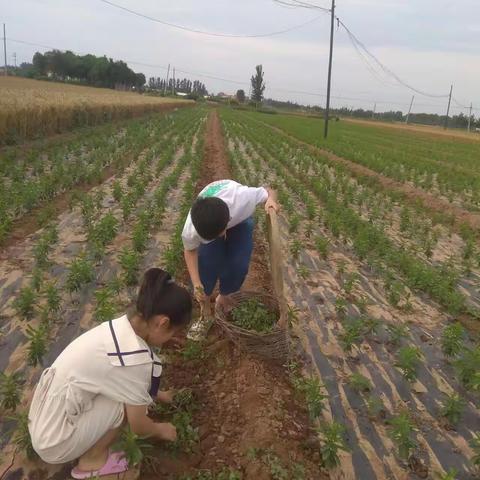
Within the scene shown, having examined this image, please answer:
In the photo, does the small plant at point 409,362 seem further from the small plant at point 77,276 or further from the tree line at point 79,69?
the tree line at point 79,69

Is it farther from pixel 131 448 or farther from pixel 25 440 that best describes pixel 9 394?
pixel 131 448

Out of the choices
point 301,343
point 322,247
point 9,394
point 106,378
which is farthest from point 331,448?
point 322,247

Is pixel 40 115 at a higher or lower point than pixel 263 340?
higher

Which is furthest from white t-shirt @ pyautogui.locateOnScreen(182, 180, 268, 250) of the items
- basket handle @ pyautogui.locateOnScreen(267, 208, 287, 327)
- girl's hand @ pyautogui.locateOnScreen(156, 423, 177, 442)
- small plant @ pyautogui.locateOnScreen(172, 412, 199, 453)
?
girl's hand @ pyautogui.locateOnScreen(156, 423, 177, 442)

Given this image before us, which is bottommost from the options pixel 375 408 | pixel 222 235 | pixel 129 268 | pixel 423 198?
pixel 375 408

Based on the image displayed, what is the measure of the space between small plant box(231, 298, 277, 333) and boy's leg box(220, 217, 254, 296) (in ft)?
0.72

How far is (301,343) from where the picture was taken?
4266mm

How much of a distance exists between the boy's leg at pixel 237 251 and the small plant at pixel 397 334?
1.41 meters

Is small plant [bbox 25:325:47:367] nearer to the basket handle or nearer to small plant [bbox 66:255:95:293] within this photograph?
small plant [bbox 66:255:95:293]

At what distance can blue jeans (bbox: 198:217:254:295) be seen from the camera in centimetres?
407

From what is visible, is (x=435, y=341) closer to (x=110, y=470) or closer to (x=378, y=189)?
(x=110, y=470)

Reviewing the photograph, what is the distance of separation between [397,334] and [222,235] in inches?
69.0

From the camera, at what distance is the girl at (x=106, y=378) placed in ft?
7.70

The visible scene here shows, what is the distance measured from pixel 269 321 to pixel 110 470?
70.4 inches
